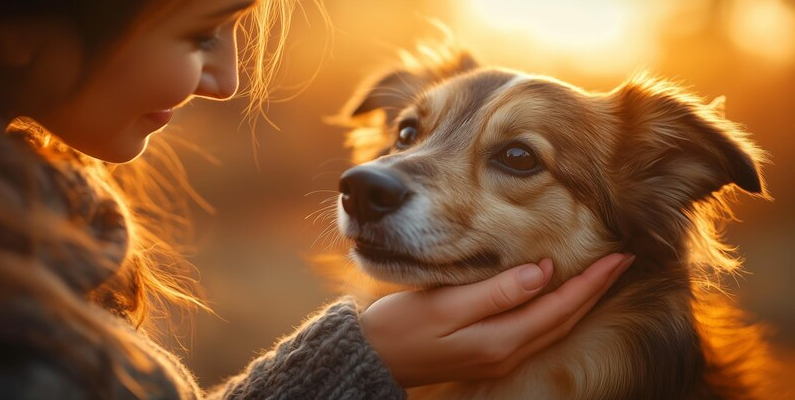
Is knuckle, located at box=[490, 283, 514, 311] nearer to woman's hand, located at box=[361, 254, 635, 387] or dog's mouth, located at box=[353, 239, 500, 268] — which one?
woman's hand, located at box=[361, 254, 635, 387]

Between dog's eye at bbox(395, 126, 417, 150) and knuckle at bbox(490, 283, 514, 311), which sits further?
dog's eye at bbox(395, 126, 417, 150)

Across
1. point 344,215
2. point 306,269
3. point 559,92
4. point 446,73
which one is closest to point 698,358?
point 559,92

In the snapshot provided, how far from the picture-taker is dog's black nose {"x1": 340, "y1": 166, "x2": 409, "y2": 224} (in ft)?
5.82

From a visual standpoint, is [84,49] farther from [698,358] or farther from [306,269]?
[306,269]

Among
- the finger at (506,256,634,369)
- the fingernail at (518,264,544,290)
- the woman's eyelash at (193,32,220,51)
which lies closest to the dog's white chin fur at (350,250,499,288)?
the fingernail at (518,264,544,290)

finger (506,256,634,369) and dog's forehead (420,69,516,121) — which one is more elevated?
dog's forehead (420,69,516,121)

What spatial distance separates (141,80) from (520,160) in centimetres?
116

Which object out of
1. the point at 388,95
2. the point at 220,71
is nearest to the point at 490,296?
the point at 220,71

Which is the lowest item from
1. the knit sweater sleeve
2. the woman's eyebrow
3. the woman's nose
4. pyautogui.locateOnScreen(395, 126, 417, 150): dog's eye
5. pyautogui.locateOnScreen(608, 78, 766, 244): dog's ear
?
the knit sweater sleeve

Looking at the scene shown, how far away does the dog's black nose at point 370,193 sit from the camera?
1.77 metres

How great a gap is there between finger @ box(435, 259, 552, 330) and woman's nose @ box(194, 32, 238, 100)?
819 millimetres

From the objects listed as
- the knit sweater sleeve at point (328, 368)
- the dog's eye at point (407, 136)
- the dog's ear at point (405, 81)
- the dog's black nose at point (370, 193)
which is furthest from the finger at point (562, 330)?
the dog's ear at point (405, 81)

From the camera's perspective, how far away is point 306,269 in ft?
20.6

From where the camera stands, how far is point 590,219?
2.07 meters
